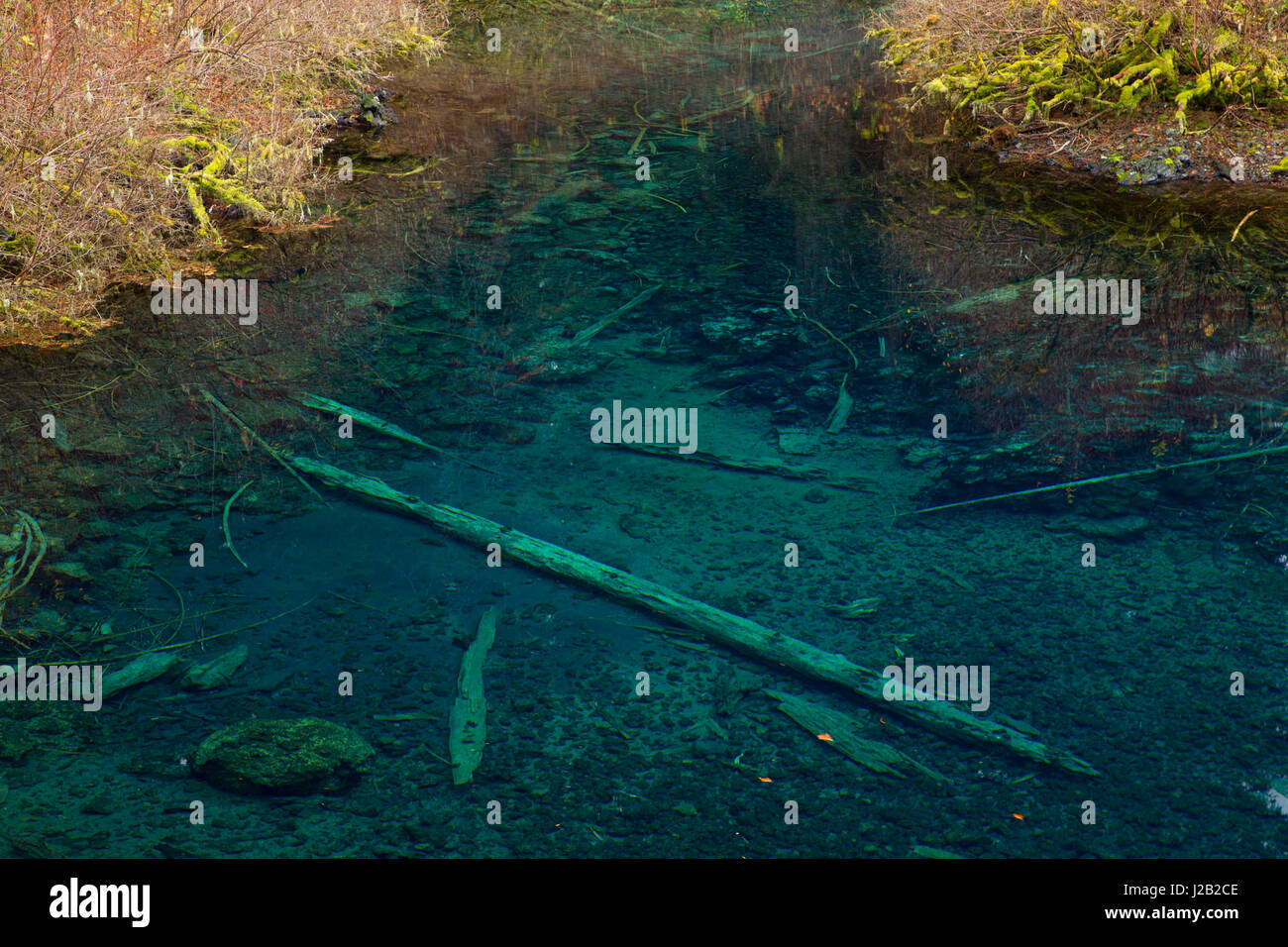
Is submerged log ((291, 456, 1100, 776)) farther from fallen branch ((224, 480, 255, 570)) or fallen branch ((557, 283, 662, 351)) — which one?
fallen branch ((557, 283, 662, 351))

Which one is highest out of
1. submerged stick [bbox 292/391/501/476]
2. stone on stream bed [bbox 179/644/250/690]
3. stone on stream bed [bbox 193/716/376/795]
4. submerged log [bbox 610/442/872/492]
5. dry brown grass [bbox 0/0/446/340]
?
dry brown grass [bbox 0/0/446/340]

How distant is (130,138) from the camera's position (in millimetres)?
9398

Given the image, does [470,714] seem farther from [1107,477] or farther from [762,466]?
[1107,477]

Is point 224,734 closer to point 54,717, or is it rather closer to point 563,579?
point 54,717

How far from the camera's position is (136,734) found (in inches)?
197

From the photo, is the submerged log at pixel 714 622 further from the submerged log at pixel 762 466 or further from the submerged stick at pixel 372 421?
the submerged log at pixel 762 466

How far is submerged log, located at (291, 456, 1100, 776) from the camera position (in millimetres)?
4965

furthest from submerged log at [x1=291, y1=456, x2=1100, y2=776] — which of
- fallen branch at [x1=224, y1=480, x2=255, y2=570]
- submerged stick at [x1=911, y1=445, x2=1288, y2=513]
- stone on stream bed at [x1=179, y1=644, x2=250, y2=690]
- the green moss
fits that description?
the green moss

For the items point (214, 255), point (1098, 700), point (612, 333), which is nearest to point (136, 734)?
point (1098, 700)

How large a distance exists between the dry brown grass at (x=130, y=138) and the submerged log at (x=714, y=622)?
3.79 m

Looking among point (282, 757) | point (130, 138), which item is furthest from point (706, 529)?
point (130, 138)

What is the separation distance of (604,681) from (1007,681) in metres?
1.99

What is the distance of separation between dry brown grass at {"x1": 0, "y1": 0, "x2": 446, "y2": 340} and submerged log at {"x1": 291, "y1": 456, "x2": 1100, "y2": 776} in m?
3.79

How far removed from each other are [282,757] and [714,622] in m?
2.24
